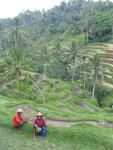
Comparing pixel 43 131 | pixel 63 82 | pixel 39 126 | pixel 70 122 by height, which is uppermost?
pixel 39 126

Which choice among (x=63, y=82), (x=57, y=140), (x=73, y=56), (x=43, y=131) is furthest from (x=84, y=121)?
(x=73, y=56)

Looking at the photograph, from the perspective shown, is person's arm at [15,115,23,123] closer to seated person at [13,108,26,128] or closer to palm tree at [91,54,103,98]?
seated person at [13,108,26,128]

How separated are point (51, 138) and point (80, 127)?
296 centimetres

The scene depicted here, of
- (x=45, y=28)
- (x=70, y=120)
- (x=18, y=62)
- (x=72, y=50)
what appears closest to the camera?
(x=70, y=120)

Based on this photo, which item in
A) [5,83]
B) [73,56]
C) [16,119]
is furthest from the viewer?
[73,56]

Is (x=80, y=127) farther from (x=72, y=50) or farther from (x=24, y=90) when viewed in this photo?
(x=72, y=50)

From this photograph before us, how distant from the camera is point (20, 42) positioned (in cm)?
12462

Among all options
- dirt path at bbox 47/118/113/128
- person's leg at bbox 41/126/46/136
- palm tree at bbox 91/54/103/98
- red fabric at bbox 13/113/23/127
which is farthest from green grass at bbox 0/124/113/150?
palm tree at bbox 91/54/103/98

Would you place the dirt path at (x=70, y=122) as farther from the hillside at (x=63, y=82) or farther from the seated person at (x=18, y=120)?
the seated person at (x=18, y=120)

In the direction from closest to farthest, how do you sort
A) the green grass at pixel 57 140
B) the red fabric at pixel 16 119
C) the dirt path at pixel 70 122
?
the green grass at pixel 57 140, the red fabric at pixel 16 119, the dirt path at pixel 70 122

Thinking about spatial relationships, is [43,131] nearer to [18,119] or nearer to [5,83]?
[18,119]

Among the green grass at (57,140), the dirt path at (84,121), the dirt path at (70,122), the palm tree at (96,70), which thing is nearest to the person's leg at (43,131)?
the green grass at (57,140)

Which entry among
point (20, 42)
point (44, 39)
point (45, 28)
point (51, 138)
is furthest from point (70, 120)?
point (45, 28)

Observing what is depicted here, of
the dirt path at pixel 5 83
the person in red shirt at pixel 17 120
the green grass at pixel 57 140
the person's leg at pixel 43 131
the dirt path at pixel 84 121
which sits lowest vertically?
the dirt path at pixel 5 83
